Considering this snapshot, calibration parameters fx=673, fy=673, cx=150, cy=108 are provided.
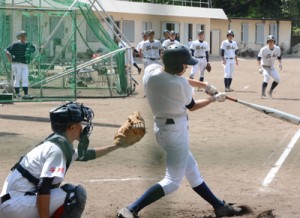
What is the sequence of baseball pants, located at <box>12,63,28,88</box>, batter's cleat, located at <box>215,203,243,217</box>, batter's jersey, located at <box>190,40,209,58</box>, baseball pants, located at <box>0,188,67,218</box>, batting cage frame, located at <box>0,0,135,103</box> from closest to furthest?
baseball pants, located at <box>0,188,67,218</box> → batter's cleat, located at <box>215,203,243,217</box> → baseball pants, located at <box>12,63,28,88</box> → batting cage frame, located at <box>0,0,135,103</box> → batter's jersey, located at <box>190,40,209,58</box>

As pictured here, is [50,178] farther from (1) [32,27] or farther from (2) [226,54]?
(2) [226,54]

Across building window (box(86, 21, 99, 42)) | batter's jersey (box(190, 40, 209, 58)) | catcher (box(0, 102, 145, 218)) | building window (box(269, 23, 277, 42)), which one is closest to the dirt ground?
catcher (box(0, 102, 145, 218))

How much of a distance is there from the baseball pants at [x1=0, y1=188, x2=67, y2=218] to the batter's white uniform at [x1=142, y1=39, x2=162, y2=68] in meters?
12.7

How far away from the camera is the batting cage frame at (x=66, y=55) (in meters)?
15.7

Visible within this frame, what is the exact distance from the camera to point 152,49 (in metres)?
16.7

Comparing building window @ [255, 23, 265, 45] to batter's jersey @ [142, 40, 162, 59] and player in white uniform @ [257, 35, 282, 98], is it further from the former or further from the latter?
batter's jersey @ [142, 40, 162, 59]

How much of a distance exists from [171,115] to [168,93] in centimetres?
18

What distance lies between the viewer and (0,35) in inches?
616

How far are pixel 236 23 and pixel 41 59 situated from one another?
33.7 meters

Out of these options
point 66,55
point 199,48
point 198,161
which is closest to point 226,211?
point 198,161

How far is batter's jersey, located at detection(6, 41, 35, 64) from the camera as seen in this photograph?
14.6 m

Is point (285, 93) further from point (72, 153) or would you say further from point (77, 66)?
point (72, 153)

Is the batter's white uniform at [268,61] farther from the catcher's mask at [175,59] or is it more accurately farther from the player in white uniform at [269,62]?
the catcher's mask at [175,59]

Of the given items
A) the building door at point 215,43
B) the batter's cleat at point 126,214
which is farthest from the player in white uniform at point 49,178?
the building door at point 215,43
